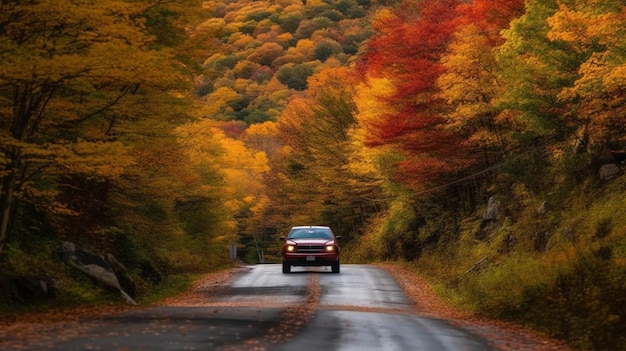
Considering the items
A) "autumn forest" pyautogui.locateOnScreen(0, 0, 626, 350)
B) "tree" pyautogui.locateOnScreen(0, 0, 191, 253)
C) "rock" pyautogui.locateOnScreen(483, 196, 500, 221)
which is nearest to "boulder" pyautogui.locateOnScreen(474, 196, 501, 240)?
"rock" pyautogui.locateOnScreen(483, 196, 500, 221)

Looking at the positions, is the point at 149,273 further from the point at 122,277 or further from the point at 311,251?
the point at 311,251

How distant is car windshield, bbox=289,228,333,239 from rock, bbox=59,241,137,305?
949 centimetres

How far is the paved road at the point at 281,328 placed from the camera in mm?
11789

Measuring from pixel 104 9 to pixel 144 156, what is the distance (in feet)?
34.7

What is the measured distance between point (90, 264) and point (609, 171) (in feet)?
52.6

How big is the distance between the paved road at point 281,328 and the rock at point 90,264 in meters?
2.90

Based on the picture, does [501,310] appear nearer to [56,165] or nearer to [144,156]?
[56,165]

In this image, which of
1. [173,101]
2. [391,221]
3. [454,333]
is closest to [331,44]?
[391,221]

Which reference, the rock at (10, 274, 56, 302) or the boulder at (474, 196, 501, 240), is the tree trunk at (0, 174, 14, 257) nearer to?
the rock at (10, 274, 56, 302)

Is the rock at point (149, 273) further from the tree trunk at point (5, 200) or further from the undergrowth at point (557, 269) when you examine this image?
the undergrowth at point (557, 269)

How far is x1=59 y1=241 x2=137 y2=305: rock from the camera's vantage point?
67.6 feet

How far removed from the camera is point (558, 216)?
25594mm

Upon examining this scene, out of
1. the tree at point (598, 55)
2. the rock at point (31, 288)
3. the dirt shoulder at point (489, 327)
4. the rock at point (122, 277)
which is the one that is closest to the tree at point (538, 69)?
the tree at point (598, 55)

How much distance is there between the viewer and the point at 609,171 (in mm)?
25062
